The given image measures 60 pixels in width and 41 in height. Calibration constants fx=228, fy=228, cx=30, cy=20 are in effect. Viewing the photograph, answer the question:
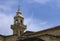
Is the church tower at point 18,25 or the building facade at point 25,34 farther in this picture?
the church tower at point 18,25

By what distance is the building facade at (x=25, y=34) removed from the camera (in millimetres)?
31656

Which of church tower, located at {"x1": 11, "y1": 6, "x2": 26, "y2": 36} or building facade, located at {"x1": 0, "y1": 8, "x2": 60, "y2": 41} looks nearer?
building facade, located at {"x1": 0, "y1": 8, "x2": 60, "y2": 41}

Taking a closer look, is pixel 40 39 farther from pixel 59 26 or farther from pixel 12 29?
pixel 12 29

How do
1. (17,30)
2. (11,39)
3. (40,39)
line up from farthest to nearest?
(17,30) < (11,39) < (40,39)

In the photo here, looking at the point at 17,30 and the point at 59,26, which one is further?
the point at 17,30

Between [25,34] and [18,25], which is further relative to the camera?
[18,25]

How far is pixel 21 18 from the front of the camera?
4728 centimetres

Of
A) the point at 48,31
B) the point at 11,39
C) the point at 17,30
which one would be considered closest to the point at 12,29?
the point at 17,30

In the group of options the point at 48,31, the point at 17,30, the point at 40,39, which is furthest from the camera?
the point at 17,30

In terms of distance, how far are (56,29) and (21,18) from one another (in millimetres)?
15106

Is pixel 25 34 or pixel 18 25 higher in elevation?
pixel 18 25

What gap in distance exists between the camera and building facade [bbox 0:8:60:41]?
3166 centimetres

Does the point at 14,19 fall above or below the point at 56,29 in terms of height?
above

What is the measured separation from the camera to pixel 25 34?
42.0 metres
